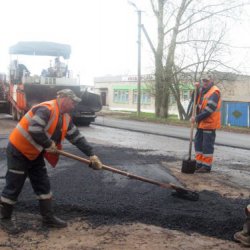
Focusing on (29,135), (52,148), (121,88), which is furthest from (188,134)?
(121,88)

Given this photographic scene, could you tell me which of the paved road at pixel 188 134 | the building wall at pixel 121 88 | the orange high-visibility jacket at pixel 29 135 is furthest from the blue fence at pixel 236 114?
the orange high-visibility jacket at pixel 29 135

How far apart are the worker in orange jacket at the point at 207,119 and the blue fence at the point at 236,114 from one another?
17.6 meters

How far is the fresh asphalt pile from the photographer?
4605mm

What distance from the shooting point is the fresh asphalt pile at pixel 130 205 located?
461cm

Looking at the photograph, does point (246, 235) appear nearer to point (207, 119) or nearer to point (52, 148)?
point (52, 148)

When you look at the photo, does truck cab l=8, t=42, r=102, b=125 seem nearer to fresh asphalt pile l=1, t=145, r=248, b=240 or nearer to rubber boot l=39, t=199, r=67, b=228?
fresh asphalt pile l=1, t=145, r=248, b=240

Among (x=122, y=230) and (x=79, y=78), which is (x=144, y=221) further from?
(x=79, y=78)

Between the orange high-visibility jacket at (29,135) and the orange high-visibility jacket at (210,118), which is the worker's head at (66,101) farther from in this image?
the orange high-visibility jacket at (210,118)

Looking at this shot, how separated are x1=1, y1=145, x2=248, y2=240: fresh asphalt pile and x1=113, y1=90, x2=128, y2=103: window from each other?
42.2 meters

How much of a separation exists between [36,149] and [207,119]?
3.90 m

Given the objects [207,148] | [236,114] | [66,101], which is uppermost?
[66,101]

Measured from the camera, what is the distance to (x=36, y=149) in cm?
432

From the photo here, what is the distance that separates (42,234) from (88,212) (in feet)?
2.55

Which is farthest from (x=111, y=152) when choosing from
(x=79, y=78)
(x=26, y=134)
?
(x=79, y=78)
